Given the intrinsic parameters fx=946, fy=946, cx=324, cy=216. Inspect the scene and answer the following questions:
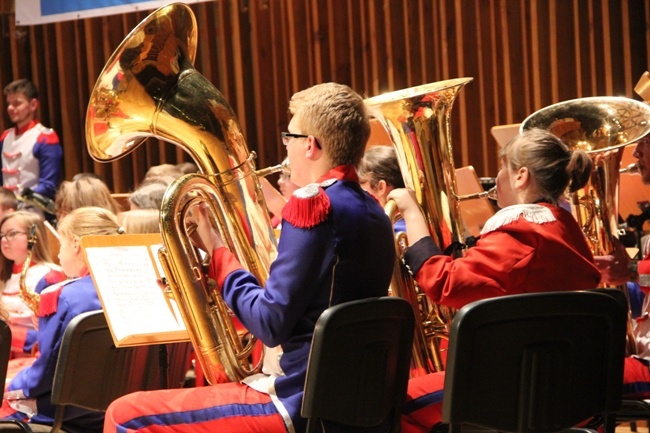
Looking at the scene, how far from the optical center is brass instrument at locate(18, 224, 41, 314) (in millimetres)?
3799

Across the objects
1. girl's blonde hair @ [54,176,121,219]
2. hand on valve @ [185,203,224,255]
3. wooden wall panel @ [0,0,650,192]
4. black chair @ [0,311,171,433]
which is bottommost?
black chair @ [0,311,171,433]

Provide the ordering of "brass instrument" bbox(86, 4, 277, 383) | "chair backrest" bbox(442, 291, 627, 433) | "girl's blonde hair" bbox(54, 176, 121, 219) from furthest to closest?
1. "girl's blonde hair" bbox(54, 176, 121, 219)
2. "brass instrument" bbox(86, 4, 277, 383)
3. "chair backrest" bbox(442, 291, 627, 433)

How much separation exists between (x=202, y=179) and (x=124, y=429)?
0.62 meters

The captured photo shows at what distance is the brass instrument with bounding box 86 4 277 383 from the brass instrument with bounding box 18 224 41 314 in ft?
4.46

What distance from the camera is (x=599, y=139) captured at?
2.86 metres

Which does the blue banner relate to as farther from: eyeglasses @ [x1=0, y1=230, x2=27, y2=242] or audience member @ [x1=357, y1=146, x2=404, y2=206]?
audience member @ [x1=357, y1=146, x2=404, y2=206]

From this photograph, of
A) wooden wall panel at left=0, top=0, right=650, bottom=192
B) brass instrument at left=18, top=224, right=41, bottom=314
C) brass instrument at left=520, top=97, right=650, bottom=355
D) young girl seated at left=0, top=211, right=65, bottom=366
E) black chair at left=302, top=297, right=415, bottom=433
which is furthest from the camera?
wooden wall panel at left=0, top=0, right=650, bottom=192

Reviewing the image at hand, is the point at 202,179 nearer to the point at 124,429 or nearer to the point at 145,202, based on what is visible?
the point at 124,429

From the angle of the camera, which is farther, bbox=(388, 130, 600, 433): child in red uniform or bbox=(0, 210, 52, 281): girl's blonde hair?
bbox=(0, 210, 52, 281): girl's blonde hair

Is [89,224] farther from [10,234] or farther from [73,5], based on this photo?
[73,5]

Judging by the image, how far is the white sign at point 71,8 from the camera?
624 centimetres

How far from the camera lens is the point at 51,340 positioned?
2910 mm

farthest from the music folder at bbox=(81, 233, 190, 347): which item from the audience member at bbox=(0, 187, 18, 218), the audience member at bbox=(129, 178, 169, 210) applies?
the audience member at bbox=(0, 187, 18, 218)

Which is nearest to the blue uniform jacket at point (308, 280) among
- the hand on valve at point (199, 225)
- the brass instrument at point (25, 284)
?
the hand on valve at point (199, 225)
